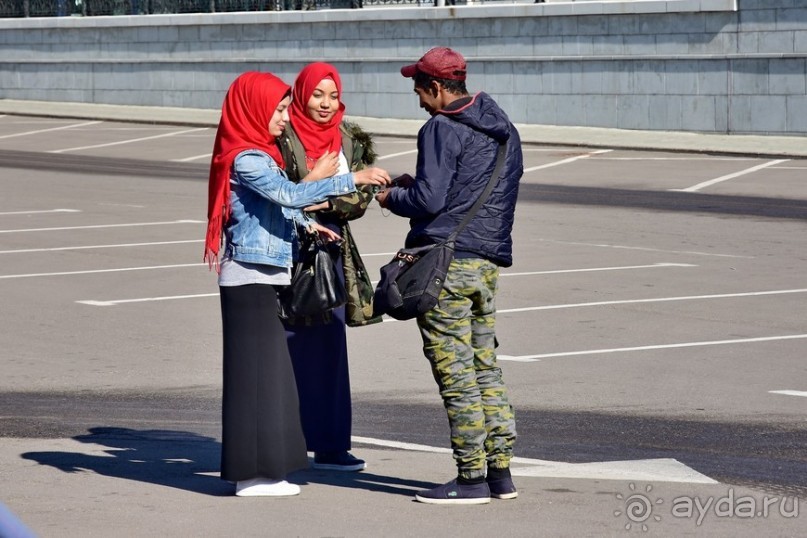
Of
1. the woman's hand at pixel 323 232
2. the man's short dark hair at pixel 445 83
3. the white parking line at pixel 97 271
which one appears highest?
the man's short dark hair at pixel 445 83

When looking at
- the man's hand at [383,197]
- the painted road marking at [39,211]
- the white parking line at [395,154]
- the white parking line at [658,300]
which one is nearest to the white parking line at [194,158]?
the white parking line at [395,154]

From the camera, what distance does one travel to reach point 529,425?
7902mm

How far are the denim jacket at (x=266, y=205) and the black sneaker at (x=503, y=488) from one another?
125 centimetres

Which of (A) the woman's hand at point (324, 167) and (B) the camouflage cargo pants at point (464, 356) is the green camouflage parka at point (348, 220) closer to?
(A) the woman's hand at point (324, 167)

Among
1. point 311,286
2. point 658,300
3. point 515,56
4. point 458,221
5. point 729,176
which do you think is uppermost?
point 515,56

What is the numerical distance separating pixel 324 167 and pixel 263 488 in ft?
4.47

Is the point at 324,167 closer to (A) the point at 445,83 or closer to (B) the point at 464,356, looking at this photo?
(A) the point at 445,83

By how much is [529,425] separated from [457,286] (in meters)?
2.05

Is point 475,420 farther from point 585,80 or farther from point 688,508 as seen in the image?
point 585,80

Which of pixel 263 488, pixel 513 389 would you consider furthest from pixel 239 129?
pixel 513 389

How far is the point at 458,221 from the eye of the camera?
6.05 metres

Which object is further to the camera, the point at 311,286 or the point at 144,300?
the point at 144,300

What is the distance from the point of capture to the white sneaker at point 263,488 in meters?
6.33

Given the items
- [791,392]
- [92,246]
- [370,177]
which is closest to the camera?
[370,177]
